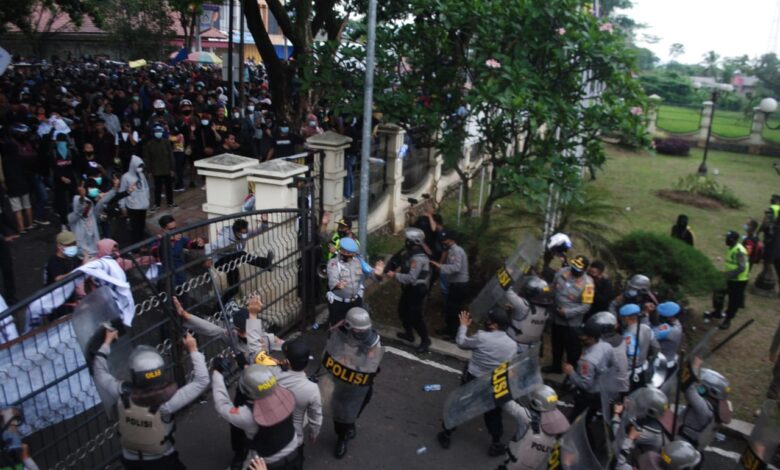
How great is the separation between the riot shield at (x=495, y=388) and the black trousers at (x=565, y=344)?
1862 millimetres

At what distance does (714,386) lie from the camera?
16.4 ft

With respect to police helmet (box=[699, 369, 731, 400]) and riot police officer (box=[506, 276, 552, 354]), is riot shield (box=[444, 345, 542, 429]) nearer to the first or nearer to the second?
riot police officer (box=[506, 276, 552, 354])

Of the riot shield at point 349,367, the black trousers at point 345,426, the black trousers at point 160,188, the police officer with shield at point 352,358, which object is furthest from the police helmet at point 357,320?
the black trousers at point 160,188

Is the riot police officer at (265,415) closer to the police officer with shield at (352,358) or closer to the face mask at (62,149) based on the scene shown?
the police officer with shield at (352,358)

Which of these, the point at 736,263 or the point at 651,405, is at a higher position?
the point at 736,263

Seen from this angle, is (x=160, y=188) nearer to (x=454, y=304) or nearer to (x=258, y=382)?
(x=454, y=304)

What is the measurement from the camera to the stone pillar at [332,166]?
8867 millimetres

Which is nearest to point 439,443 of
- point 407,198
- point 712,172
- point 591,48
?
point 591,48

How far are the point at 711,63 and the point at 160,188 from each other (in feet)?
280

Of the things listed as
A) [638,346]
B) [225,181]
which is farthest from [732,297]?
[225,181]

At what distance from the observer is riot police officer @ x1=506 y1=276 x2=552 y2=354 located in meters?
6.42

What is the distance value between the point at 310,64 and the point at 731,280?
6691mm

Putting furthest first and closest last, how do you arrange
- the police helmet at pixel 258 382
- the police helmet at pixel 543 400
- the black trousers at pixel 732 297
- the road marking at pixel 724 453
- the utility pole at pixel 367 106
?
the black trousers at pixel 732 297, the utility pole at pixel 367 106, the road marking at pixel 724 453, the police helmet at pixel 543 400, the police helmet at pixel 258 382

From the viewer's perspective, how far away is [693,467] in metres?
3.95
